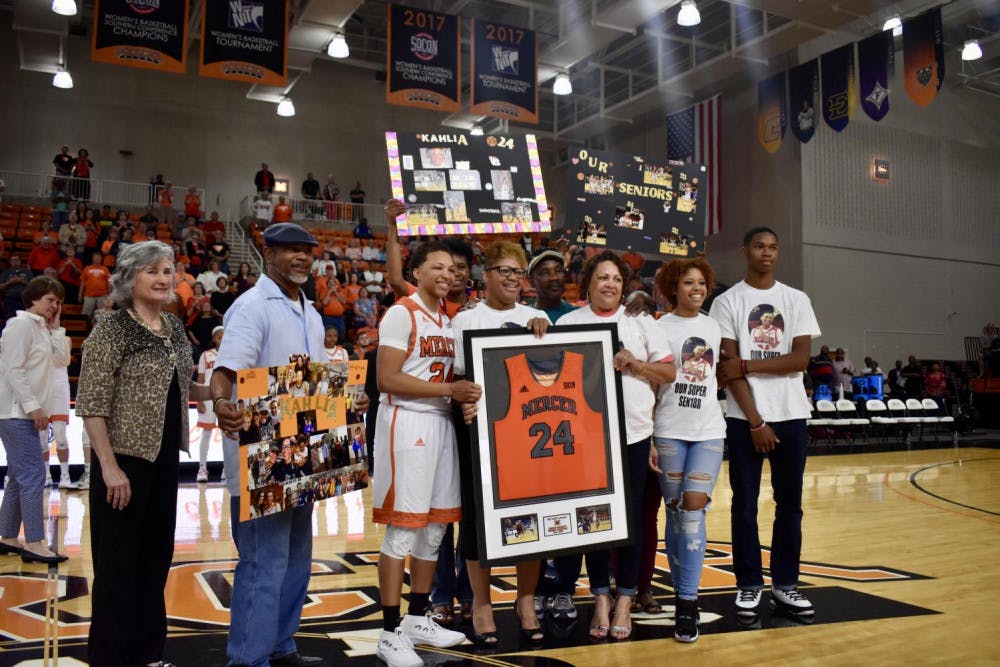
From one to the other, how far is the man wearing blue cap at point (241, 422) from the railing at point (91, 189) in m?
18.7

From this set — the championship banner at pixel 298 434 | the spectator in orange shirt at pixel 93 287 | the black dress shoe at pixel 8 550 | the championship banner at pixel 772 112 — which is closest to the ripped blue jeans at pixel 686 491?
the championship banner at pixel 298 434

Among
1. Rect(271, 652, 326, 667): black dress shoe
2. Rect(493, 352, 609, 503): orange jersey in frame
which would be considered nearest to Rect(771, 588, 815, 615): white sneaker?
Rect(493, 352, 609, 503): orange jersey in frame

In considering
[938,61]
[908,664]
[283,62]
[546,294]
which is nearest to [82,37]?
[283,62]

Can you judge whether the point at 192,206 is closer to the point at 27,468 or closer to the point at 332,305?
the point at 332,305

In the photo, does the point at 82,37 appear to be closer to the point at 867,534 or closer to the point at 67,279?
the point at 67,279

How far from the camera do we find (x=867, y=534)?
6.46m

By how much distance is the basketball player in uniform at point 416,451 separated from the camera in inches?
131

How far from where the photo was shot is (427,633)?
3.46 m

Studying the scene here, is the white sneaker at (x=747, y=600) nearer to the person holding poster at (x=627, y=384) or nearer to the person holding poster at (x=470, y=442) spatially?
the person holding poster at (x=627, y=384)

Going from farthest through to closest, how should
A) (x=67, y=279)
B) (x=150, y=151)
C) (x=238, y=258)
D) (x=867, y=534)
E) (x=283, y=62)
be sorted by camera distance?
(x=150, y=151), (x=238, y=258), (x=67, y=279), (x=283, y=62), (x=867, y=534)

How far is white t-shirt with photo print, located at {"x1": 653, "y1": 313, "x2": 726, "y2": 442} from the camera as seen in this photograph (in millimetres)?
3900

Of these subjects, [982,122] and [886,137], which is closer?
[886,137]

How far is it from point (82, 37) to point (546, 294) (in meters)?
22.4

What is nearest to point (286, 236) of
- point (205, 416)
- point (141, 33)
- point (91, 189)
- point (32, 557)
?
point (32, 557)
